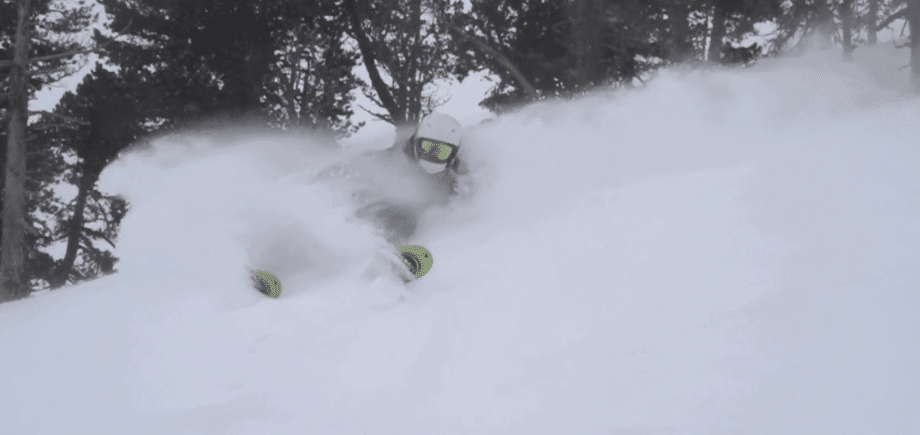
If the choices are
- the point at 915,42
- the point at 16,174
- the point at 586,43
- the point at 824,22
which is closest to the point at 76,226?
the point at 16,174

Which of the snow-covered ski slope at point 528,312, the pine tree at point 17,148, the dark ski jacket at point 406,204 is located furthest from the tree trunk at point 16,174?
the dark ski jacket at point 406,204

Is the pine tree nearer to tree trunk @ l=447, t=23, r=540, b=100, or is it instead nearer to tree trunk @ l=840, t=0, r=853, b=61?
tree trunk @ l=447, t=23, r=540, b=100

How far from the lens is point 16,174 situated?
12.1m

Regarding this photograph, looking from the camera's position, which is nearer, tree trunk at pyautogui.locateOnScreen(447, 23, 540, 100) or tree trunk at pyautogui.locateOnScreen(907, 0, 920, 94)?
tree trunk at pyautogui.locateOnScreen(907, 0, 920, 94)

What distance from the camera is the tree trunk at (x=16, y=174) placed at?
11.7 meters

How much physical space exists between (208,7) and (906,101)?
1349 cm

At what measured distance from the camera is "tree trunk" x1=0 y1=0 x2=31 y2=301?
1170 centimetres

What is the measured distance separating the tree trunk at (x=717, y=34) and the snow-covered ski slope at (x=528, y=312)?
326 inches

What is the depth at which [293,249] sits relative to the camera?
5.76m

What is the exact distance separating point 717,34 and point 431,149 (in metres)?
11.1

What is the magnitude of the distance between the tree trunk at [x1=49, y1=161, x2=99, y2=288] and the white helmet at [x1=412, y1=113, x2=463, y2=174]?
45.2 ft

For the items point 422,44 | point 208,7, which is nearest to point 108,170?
point 208,7

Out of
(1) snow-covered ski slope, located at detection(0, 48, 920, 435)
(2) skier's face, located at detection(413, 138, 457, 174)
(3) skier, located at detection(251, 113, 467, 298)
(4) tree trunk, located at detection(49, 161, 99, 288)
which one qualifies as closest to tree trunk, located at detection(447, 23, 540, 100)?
(1) snow-covered ski slope, located at detection(0, 48, 920, 435)

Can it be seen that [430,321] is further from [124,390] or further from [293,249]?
[293,249]
